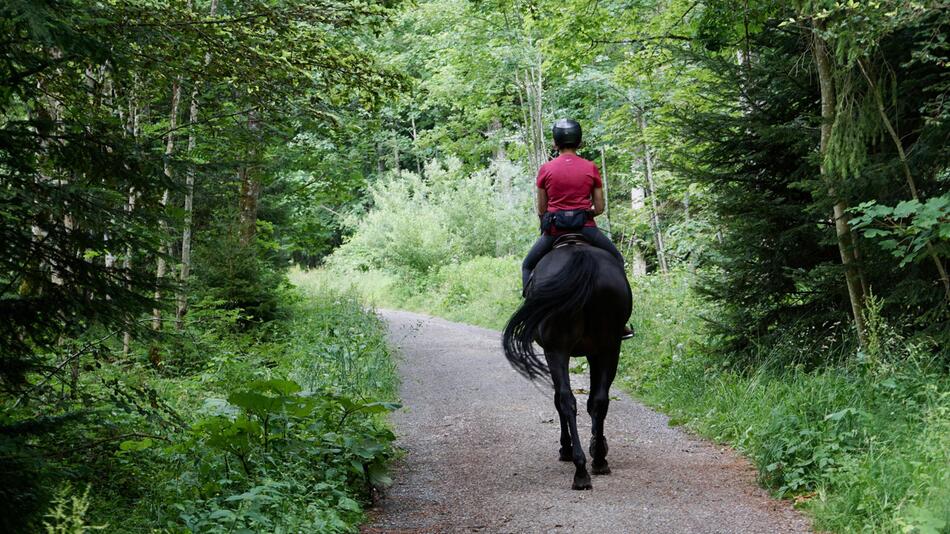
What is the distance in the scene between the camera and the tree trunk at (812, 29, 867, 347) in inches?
322

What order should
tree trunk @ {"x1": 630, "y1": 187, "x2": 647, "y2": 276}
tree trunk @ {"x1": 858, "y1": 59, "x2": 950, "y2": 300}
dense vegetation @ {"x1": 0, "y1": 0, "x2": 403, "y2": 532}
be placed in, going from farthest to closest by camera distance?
1. tree trunk @ {"x1": 630, "y1": 187, "x2": 647, "y2": 276}
2. tree trunk @ {"x1": 858, "y1": 59, "x2": 950, "y2": 300}
3. dense vegetation @ {"x1": 0, "y1": 0, "x2": 403, "y2": 532}

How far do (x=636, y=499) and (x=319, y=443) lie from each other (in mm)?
2482

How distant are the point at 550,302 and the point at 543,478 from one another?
4.91 feet

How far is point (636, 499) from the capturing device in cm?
616

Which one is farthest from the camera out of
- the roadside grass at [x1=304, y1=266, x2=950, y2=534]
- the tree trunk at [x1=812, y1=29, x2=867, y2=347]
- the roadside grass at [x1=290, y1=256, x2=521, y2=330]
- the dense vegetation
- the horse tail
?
the roadside grass at [x1=290, y1=256, x2=521, y2=330]

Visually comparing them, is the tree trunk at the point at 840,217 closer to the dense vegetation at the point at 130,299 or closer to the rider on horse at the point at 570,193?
the rider on horse at the point at 570,193

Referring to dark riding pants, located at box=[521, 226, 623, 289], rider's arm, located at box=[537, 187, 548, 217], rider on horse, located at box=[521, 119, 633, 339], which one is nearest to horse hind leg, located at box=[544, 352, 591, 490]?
dark riding pants, located at box=[521, 226, 623, 289]

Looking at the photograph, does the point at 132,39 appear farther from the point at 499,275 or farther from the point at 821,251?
the point at 499,275

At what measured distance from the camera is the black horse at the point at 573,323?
702cm

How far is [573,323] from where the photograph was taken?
716 centimetres

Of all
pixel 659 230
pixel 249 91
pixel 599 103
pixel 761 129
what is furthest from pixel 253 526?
pixel 599 103

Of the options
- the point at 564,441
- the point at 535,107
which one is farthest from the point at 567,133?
the point at 535,107

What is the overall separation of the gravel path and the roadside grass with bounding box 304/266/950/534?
0.91 feet

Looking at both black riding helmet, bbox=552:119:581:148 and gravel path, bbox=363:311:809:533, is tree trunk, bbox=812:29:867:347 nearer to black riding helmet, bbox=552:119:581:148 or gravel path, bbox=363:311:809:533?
gravel path, bbox=363:311:809:533
